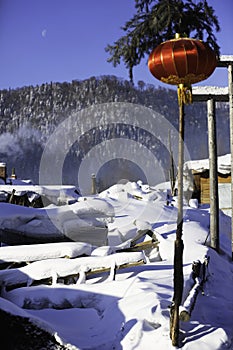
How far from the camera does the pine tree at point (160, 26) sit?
5938 millimetres

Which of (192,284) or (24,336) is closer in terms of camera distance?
(24,336)

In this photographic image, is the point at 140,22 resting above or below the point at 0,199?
above

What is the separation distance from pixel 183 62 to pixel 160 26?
8.00 feet

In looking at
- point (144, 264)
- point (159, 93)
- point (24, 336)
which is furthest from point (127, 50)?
point (159, 93)

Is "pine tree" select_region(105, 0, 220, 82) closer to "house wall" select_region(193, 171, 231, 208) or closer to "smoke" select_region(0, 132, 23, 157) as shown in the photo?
"house wall" select_region(193, 171, 231, 208)

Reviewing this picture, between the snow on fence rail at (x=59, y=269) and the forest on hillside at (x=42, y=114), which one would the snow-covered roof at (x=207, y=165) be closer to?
the snow on fence rail at (x=59, y=269)

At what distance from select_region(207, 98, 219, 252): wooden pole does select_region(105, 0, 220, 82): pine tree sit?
1449mm

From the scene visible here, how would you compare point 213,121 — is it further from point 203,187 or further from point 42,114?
point 42,114

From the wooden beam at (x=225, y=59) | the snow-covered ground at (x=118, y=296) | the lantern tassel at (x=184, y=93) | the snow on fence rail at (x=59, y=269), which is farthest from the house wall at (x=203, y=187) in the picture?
the lantern tassel at (x=184, y=93)

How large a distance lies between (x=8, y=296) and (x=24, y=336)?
112 cm

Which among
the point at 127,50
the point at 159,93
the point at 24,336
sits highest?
the point at 159,93

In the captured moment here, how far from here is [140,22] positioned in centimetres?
661

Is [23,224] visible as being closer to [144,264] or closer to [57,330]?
[144,264]

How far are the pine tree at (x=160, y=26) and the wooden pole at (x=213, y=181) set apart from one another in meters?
1.45
